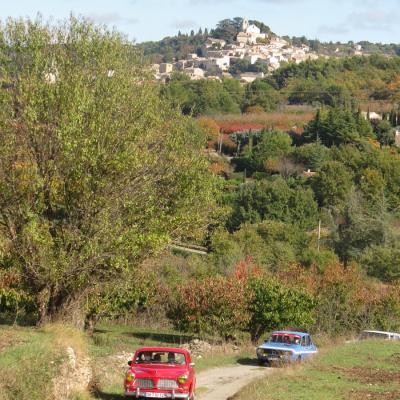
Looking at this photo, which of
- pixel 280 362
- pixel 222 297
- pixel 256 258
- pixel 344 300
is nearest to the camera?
pixel 280 362

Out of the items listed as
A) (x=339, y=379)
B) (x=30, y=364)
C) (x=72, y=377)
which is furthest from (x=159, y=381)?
(x=339, y=379)

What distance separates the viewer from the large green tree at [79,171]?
22422mm

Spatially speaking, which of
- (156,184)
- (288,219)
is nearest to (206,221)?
(156,184)

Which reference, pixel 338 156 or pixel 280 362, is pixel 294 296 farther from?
pixel 338 156

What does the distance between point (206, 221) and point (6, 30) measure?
8738 millimetres

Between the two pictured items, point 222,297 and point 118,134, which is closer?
Answer: point 118,134

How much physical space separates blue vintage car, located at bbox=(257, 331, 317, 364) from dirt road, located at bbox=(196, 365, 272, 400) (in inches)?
21.9

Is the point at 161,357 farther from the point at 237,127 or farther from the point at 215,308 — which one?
the point at 237,127

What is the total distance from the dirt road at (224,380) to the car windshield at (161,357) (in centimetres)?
164

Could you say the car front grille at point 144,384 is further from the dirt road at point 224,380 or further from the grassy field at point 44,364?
the dirt road at point 224,380

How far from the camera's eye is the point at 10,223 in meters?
22.7

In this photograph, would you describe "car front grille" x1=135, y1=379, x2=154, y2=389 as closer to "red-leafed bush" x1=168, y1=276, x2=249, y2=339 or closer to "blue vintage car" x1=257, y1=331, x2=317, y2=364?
"blue vintage car" x1=257, y1=331, x2=317, y2=364

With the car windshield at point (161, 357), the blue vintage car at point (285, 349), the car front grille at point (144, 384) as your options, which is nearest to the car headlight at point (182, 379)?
the car front grille at point (144, 384)

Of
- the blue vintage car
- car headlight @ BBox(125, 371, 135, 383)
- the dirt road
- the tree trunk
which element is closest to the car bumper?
car headlight @ BBox(125, 371, 135, 383)
